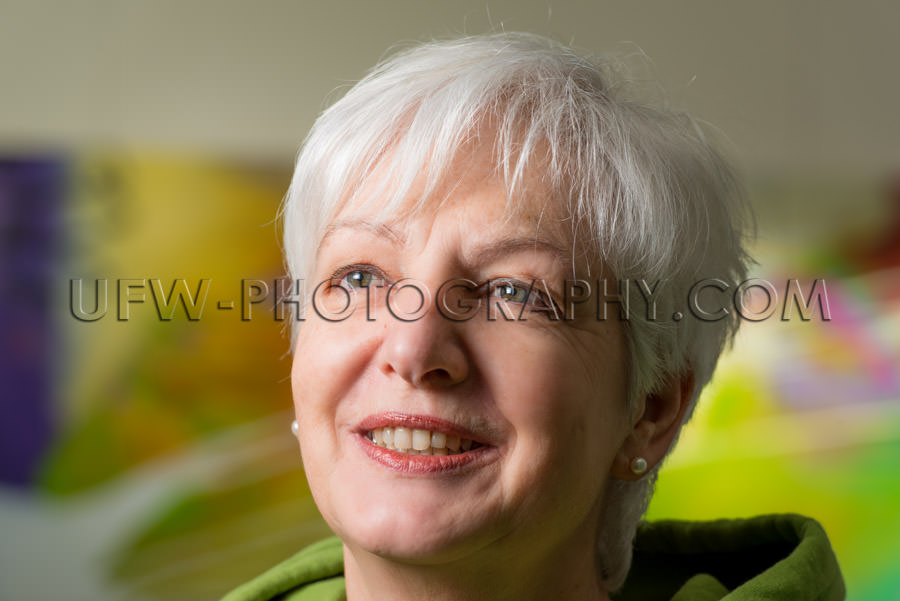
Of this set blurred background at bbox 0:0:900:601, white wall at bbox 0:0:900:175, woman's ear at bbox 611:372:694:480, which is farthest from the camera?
white wall at bbox 0:0:900:175

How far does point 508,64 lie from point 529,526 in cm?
61

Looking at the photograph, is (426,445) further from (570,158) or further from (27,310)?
(27,310)

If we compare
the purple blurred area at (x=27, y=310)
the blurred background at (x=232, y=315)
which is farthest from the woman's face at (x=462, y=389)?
the purple blurred area at (x=27, y=310)

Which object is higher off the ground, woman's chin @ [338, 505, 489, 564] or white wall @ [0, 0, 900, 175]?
white wall @ [0, 0, 900, 175]

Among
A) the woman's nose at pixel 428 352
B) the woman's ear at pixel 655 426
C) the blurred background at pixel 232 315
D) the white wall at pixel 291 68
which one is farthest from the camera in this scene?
the white wall at pixel 291 68

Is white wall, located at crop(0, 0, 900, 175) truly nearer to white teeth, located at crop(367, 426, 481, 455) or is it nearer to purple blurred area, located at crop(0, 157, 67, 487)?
purple blurred area, located at crop(0, 157, 67, 487)

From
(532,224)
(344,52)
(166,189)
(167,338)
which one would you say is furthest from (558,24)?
(532,224)

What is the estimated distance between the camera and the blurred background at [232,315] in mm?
3920

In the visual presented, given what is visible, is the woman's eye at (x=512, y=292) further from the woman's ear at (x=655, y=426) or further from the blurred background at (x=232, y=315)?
the blurred background at (x=232, y=315)

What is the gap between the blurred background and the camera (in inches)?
154

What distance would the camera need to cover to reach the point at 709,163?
1346 millimetres

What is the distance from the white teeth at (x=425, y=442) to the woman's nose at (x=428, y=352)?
58 mm

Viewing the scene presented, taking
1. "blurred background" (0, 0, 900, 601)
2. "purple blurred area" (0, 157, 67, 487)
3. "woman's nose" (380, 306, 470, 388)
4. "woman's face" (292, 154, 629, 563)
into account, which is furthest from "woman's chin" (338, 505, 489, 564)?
"purple blurred area" (0, 157, 67, 487)

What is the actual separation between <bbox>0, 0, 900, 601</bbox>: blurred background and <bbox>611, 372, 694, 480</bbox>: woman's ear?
8.57ft
